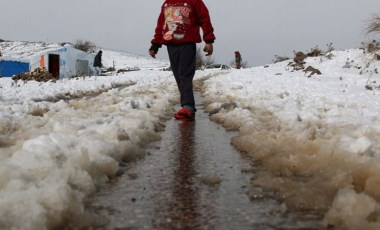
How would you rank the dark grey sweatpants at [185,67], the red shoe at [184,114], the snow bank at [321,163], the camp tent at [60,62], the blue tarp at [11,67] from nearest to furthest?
the snow bank at [321,163]
the red shoe at [184,114]
the dark grey sweatpants at [185,67]
the camp tent at [60,62]
the blue tarp at [11,67]

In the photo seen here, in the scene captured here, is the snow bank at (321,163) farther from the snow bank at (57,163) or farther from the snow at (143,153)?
the snow bank at (57,163)

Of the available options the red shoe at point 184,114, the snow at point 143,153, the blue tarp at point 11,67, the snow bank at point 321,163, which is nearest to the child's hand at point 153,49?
the red shoe at point 184,114

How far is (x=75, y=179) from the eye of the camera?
200 centimetres

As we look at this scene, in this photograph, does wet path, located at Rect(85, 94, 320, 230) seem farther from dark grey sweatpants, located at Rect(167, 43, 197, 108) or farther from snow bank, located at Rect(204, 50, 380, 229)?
dark grey sweatpants, located at Rect(167, 43, 197, 108)

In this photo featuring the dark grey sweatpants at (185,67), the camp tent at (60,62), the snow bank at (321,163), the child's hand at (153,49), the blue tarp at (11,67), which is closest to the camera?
the snow bank at (321,163)

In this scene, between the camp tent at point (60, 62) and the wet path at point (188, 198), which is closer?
the wet path at point (188, 198)

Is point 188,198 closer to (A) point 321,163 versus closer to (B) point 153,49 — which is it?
(A) point 321,163

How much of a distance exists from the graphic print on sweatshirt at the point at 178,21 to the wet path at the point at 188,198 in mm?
2756

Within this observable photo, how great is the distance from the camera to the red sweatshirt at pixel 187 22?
5508mm

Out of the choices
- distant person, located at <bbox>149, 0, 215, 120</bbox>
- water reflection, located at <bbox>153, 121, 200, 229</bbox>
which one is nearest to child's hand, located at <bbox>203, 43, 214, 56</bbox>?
distant person, located at <bbox>149, 0, 215, 120</bbox>

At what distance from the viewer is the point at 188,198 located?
1.99 meters

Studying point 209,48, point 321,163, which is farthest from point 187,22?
point 321,163

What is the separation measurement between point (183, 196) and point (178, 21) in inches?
153

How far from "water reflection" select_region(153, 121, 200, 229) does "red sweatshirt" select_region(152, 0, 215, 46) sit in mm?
2504
